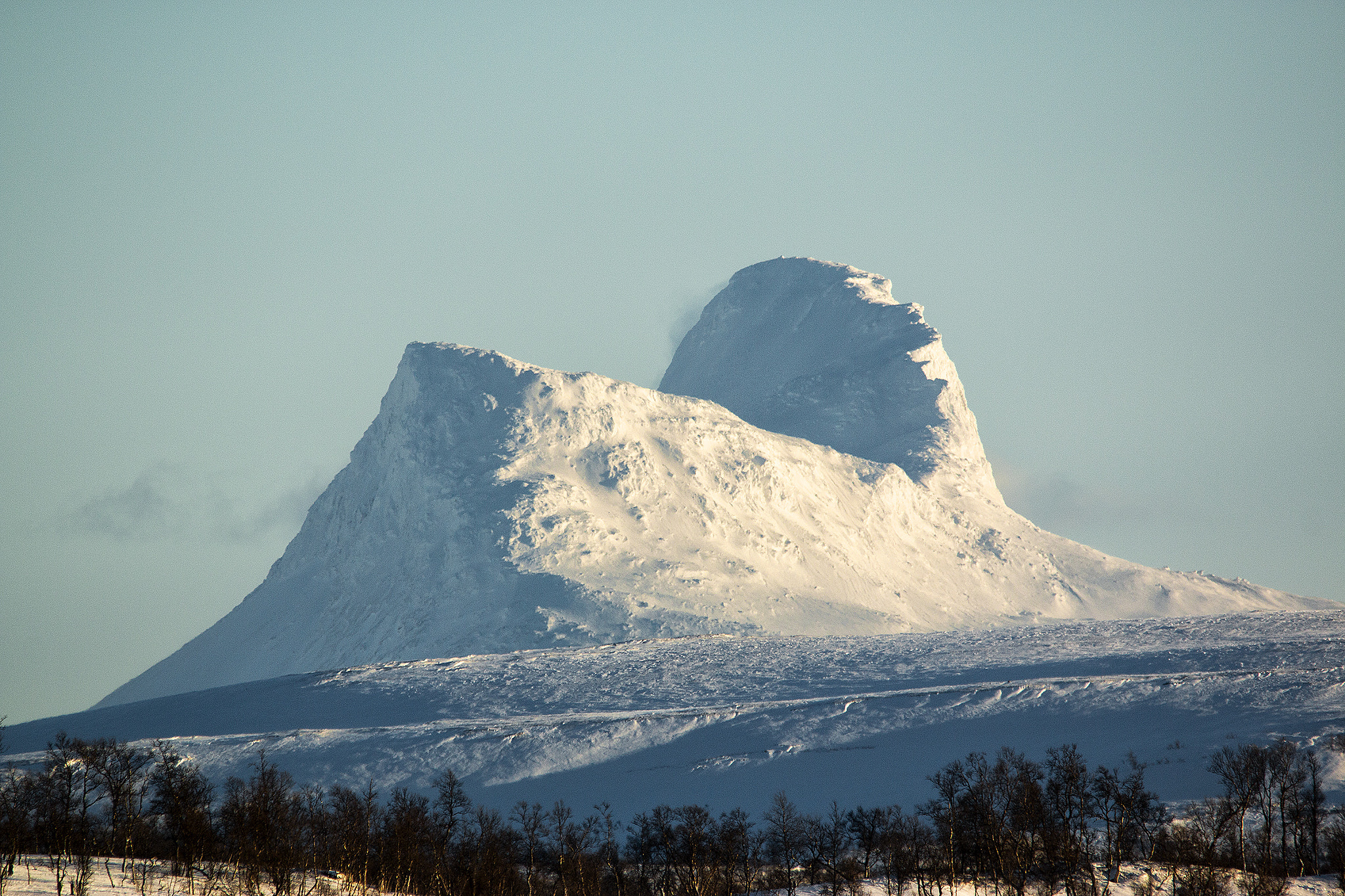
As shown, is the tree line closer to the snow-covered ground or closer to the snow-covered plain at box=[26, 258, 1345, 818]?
the snow-covered ground

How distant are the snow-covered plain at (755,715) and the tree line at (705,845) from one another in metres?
14.6

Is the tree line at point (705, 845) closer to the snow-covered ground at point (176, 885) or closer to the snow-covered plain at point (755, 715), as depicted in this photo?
the snow-covered ground at point (176, 885)

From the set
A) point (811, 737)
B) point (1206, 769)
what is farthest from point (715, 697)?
point (1206, 769)

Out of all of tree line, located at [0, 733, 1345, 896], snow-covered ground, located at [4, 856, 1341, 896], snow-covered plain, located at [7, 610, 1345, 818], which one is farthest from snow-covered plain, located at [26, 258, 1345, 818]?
snow-covered ground, located at [4, 856, 1341, 896]

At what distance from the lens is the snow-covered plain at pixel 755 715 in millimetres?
89312

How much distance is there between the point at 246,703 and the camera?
127375 mm

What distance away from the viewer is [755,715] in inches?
4070

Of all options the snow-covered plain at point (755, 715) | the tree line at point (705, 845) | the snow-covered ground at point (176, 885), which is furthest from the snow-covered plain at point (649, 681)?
the snow-covered ground at point (176, 885)

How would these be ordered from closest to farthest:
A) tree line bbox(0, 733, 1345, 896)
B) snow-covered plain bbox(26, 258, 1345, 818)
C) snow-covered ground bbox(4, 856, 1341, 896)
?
1. snow-covered ground bbox(4, 856, 1341, 896)
2. tree line bbox(0, 733, 1345, 896)
3. snow-covered plain bbox(26, 258, 1345, 818)

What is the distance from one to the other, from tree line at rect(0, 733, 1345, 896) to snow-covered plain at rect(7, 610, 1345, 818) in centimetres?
1459

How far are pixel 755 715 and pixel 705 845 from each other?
39920 mm

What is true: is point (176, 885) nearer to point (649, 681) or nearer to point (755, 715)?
point (755, 715)

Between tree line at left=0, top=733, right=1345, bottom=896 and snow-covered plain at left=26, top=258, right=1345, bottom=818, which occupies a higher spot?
snow-covered plain at left=26, top=258, right=1345, bottom=818

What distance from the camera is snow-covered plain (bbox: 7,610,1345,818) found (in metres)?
89.3
